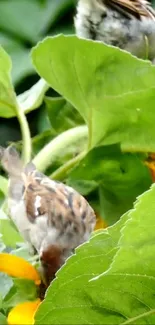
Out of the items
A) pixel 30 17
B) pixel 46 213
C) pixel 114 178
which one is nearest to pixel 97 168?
pixel 114 178

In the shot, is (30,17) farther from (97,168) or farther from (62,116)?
(97,168)

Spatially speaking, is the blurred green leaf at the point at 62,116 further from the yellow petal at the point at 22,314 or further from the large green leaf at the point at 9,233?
the yellow petal at the point at 22,314

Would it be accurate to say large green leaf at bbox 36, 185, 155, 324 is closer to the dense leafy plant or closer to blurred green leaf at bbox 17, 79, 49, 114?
the dense leafy plant

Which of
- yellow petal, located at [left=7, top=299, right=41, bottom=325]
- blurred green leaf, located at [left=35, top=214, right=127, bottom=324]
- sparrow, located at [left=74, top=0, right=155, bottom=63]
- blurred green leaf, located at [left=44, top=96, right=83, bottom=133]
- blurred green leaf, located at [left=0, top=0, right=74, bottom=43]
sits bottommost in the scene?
blurred green leaf, located at [left=0, top=0, right=74, bottom=43]

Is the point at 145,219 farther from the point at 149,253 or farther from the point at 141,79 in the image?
the point at 141,79

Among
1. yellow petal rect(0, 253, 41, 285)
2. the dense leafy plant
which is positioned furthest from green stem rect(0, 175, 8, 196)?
yellow petal rect(0, 253, 41, 285)

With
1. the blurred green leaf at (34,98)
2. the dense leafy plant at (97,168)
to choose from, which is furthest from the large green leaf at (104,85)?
the blurred green leaf at (34,98)
